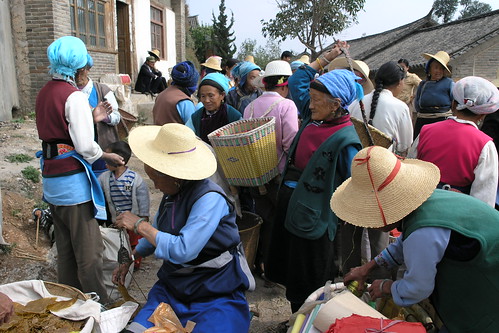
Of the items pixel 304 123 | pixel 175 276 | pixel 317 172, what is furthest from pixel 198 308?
pixel 304 123

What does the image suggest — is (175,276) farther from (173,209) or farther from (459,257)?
(459,257)

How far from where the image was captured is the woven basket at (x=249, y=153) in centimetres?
294

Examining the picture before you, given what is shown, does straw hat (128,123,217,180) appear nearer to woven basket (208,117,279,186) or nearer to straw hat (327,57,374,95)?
woven basket (208,117,279,186)

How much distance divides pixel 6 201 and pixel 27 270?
4.08ft

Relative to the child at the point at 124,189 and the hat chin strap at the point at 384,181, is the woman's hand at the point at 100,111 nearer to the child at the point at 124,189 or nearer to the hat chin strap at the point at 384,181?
the child at the point at 124,189

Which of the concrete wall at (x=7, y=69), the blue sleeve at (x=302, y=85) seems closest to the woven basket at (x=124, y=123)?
the blue sleeve at (x=302, y=85)

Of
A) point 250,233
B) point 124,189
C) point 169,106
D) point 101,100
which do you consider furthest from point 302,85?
point 124,189

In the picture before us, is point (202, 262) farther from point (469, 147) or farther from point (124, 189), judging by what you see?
point (124, 189)

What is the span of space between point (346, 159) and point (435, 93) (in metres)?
3.98

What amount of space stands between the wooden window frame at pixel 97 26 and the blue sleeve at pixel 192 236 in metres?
10.1

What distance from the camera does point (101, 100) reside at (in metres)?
3.63

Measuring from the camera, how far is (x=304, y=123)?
294cm

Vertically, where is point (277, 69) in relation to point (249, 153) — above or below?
above

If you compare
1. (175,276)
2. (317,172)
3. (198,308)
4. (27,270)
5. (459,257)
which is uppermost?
→ (317,172)
